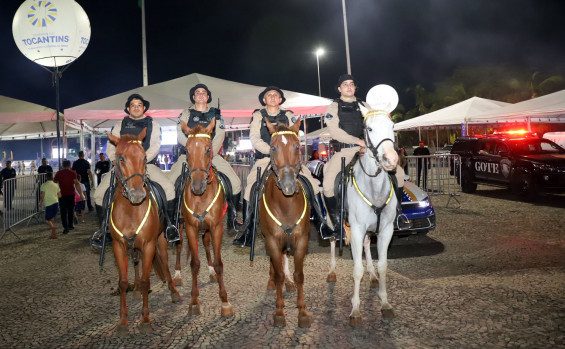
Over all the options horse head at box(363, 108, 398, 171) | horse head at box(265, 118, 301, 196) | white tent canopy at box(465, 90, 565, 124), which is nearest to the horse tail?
horse head at box(265, 118, 301, 196)

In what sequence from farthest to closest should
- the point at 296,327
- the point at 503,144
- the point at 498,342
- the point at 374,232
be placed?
1. the point at 503,144
2. the point at 374,232
3. the point at 296,327
4. the point at 498,342

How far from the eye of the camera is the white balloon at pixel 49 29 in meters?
13.8

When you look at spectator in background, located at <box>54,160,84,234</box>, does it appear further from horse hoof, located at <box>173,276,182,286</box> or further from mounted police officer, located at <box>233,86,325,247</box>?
mounted police officer, located at <box>233,86,325,247</box>

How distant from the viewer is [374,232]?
5.70 meters

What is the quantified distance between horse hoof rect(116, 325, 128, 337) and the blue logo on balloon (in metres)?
12.0

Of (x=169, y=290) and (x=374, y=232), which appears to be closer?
(x=374, y=232)

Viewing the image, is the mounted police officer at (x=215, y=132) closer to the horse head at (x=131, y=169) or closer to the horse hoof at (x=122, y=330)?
the horse head at (x=131, y=169)

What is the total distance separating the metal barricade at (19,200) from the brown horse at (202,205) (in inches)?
339

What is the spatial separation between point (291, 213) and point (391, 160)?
1373mm

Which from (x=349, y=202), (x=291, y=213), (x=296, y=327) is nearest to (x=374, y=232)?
(x=349, y=202)

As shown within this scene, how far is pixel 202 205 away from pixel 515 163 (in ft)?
46.3

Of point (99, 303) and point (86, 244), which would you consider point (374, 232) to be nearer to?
point (99, 303)

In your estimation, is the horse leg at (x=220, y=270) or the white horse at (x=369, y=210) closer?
the white horse at (x=369, y=210)

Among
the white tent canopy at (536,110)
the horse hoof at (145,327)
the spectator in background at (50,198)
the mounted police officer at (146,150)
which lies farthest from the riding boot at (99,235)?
the white tent canopy at (536,110)
